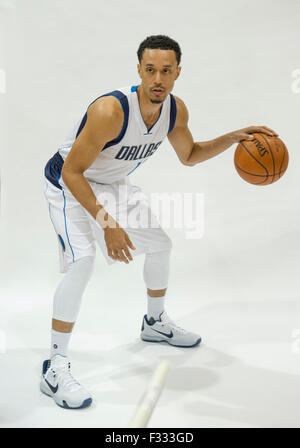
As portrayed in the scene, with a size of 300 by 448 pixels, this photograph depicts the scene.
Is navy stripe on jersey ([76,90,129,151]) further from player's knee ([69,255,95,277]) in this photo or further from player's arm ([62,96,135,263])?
player's knee ([69,255,95,277])

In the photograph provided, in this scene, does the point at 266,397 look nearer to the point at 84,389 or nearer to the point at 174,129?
the point at 84,389

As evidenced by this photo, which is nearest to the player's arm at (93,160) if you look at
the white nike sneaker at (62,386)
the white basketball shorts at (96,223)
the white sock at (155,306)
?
the white basketball shorts at (96,223)

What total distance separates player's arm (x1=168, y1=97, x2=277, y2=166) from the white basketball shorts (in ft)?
1.28

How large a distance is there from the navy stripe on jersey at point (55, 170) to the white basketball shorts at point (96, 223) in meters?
0.03

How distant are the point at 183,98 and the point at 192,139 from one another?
2144 mm

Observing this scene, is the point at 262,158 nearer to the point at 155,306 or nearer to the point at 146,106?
the point at 146,106

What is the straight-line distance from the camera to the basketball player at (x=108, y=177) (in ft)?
10.5

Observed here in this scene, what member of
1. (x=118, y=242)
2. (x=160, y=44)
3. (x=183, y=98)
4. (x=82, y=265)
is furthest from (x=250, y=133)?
(x=183, y=98)

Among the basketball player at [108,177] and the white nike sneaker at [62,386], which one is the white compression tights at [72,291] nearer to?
the basketball player at [108,177]

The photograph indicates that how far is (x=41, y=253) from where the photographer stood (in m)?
5.51

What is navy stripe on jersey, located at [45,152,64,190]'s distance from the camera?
3593mm

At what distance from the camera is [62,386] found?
3.28 meters

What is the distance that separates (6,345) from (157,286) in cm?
107

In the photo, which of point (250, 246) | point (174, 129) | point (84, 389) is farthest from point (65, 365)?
point (250, 246)
